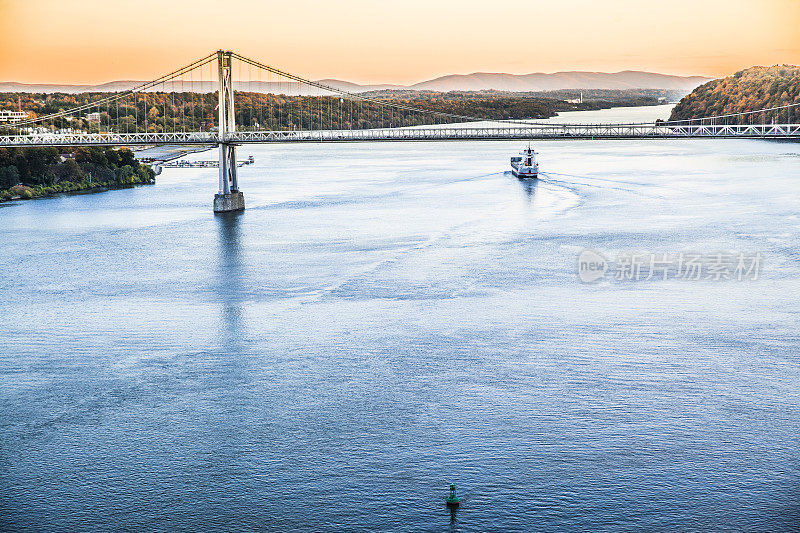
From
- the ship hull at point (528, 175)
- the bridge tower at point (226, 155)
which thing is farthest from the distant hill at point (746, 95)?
the bridge tower at point (226, 155)

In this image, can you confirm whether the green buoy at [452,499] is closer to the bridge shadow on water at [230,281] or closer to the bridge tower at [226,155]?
the bridge shadow on water at [230,281]

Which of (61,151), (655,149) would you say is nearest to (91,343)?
(61,151)

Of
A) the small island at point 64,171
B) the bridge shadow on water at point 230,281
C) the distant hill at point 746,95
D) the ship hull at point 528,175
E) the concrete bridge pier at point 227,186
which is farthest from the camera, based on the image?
the distant hill at point 746,95

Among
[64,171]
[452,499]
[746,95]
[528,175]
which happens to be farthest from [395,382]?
[746,95]

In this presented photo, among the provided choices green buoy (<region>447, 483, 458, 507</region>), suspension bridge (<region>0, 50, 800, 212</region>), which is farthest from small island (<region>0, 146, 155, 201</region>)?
green buoy (<region>447, 483, 458, 507</region>)

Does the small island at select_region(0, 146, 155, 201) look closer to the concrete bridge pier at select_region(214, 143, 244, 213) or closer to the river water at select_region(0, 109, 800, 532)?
the concrete bridge pier at select_region(214, 143, 244, 213)

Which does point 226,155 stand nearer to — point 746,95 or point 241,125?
point 241,125
